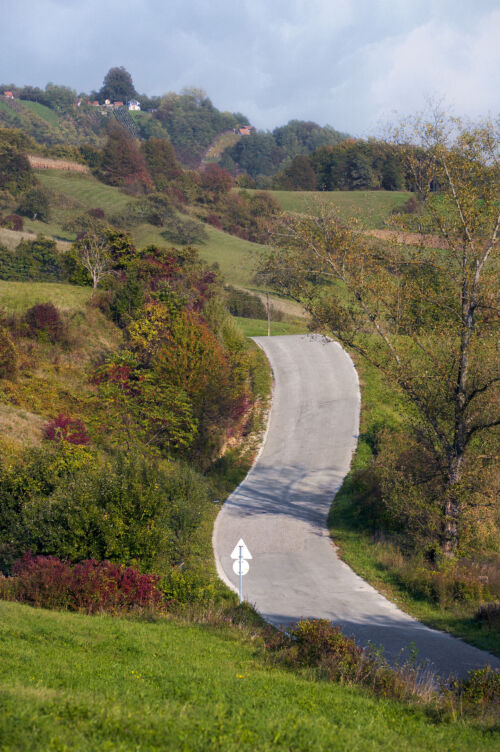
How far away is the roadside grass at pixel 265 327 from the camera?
5566 cm

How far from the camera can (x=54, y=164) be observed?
110 m

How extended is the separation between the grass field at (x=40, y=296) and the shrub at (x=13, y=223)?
3435 cm

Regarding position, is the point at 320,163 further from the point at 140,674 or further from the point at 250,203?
the point at 140,674

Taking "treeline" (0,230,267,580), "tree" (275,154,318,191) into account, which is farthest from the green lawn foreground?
"tree" (275,154,318,191)

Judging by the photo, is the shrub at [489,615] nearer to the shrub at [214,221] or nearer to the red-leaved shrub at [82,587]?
the red-leaved shrub at [82,587]

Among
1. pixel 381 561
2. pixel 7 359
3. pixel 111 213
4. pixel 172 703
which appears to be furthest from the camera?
pixel 111 213

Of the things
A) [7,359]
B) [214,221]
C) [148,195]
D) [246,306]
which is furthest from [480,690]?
[214,221]

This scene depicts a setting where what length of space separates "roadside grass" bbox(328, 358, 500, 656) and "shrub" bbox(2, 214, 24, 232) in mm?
55630

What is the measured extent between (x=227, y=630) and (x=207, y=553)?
8.77 metres

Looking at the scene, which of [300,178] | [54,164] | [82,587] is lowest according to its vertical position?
[82,587]

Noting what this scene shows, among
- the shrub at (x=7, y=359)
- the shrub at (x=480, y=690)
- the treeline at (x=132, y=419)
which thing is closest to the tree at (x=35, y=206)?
→ the treeline at (x=132, y=419)

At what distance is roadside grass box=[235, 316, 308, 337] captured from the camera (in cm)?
5566

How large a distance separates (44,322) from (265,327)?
25108mm

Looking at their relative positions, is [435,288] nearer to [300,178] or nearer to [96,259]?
[96,259]
